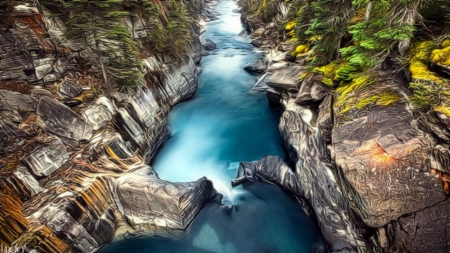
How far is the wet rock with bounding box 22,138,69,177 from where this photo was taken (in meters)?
8.84

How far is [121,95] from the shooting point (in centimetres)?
1270

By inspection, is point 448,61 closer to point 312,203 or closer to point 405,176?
point 405,176

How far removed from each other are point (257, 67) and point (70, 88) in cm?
1370

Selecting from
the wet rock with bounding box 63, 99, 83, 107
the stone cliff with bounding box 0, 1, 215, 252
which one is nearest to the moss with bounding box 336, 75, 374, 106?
the stone cliff with bounding box 0, 1, 215, 252

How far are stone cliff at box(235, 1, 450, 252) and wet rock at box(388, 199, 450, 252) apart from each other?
0.08 feet

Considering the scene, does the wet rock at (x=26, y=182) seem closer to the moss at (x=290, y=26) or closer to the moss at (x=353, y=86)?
the moss at (x=353, y=86)

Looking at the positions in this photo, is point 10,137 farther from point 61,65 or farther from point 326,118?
point 326,118

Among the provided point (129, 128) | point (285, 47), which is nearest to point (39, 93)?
point (129, 128)

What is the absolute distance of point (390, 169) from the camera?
7.68 metres

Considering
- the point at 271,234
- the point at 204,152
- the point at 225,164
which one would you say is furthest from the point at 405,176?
the point at 204,152

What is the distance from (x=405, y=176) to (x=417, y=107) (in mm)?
2281

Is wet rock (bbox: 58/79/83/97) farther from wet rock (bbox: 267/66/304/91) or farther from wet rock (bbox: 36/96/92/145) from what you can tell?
wet rock (bbox: 267/66/304/91)

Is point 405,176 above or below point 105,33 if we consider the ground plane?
below

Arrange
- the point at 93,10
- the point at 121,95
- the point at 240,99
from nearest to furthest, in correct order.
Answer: the point at 93,10
the point at 121,95
the point at 240,99
